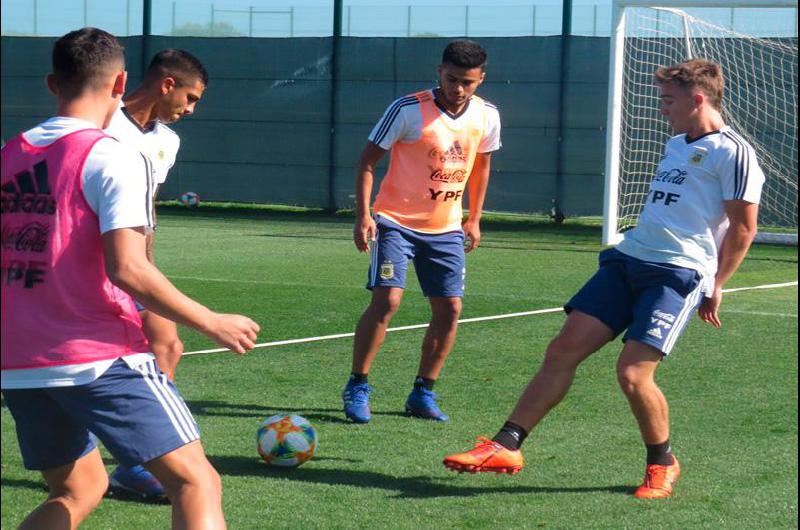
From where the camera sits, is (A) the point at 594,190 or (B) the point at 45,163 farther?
(A) the point at 594,190

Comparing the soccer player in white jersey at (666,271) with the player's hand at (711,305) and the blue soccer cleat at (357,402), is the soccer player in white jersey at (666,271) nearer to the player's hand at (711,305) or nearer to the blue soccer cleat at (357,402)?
the player's hand at (711,305)

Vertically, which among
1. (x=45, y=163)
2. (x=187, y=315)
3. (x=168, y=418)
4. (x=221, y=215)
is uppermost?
(x=45, y=163)

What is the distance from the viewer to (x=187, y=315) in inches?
138

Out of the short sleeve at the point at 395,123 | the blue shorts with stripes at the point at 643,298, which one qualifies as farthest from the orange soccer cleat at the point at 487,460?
the short sleeve at the point at 395,123

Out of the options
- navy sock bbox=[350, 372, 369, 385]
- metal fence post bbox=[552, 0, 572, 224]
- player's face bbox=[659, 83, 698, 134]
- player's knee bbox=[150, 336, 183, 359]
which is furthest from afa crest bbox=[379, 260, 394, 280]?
metal fence post bbox=[552, 0, 572, 224]

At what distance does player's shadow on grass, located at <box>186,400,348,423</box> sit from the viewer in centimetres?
708

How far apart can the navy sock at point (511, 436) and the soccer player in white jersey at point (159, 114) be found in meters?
1.48

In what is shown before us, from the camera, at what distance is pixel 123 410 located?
365 centimetres

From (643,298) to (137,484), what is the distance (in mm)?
2306

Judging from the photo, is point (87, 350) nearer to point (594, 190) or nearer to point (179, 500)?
point (179, 500)

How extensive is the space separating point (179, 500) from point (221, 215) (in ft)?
63.9

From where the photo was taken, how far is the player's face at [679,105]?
574 cm

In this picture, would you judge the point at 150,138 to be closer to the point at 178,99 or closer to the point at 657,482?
the point at 178,99

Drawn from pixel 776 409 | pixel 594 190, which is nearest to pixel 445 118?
pixel 776 409
